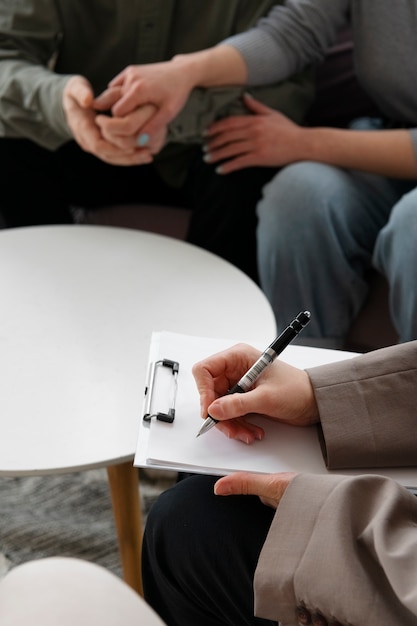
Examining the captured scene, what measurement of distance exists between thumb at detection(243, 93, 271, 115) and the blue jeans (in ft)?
0.49

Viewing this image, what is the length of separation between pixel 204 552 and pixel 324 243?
2.33ft

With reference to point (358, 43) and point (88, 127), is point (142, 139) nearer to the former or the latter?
point (88, 127)

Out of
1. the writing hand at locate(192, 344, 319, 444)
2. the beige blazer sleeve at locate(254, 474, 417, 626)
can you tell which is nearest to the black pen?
the writing hand at locate(192, 344, 319, 444)

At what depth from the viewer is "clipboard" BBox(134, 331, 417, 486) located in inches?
31.9

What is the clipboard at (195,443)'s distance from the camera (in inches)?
31.9

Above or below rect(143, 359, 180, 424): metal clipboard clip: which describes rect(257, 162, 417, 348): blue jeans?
below

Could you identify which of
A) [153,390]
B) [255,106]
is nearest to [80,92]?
[255,106]

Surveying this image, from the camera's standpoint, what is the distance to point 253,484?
2.54 feet

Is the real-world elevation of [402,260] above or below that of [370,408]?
below

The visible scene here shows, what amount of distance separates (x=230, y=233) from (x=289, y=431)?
78 cm

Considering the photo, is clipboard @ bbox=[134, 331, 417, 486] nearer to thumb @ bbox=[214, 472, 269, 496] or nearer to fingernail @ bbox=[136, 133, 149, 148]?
thumb @ bbox=[214, 472, 269, 496]

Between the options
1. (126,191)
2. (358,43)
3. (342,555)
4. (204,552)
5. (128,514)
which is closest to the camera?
(342,555)

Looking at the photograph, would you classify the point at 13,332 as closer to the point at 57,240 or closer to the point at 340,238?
the point at 57,240

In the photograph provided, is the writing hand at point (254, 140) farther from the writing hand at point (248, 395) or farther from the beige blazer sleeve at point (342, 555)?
the beige blazer sleeve at point (342, 555)
